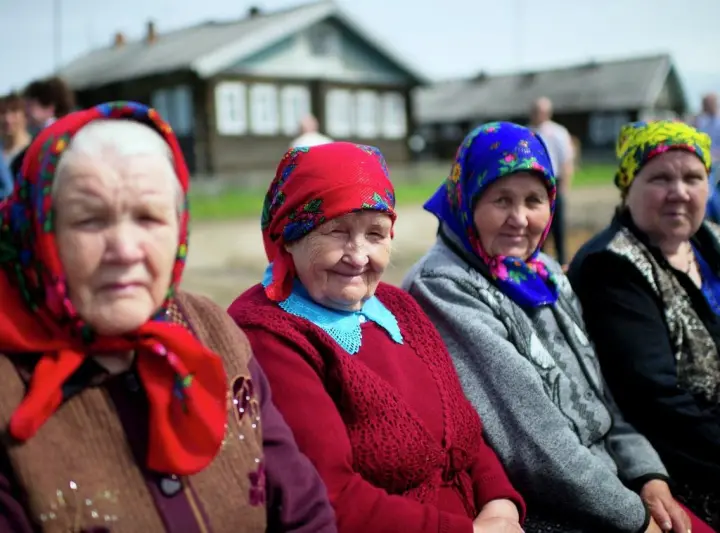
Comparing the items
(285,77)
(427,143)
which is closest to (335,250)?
(285,77)

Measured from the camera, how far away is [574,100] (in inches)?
1614

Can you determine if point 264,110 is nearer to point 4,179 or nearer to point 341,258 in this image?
point 4,179

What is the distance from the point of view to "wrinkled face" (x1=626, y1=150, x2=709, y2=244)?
2.72 meters

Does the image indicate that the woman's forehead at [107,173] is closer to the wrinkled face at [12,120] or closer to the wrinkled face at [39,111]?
the wrinkled face at [39,111]

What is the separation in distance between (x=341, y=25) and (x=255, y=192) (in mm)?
6949

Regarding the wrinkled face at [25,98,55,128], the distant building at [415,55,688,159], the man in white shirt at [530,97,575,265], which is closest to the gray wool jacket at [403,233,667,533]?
the wrinkled face at [25,98,55,128]

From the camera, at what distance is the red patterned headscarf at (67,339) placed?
4.20 ft

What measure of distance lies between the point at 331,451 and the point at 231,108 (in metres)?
19.3

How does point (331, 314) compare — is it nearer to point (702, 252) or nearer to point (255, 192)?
point (702, 252)

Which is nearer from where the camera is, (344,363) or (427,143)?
(344,363)

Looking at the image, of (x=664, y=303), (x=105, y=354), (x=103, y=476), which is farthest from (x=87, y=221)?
(x=664, y=303)

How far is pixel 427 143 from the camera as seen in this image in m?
42.0

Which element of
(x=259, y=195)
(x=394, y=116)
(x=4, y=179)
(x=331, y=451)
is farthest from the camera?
(x=394, y=116)

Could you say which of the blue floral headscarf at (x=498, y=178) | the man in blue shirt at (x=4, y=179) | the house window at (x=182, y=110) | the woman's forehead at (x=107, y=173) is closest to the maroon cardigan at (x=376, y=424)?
the blue floral headscarf at (x=498, y=178)
